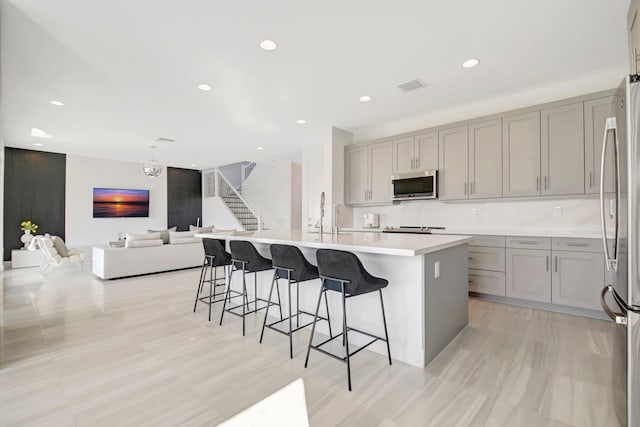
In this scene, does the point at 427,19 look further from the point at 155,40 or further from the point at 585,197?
the point at 585,197

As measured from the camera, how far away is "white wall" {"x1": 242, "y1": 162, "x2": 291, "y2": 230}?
8.80m

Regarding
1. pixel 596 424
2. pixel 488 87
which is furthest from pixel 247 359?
pixel 488 87

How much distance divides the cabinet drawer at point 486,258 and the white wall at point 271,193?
5.71 m

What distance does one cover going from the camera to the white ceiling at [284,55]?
2223mm

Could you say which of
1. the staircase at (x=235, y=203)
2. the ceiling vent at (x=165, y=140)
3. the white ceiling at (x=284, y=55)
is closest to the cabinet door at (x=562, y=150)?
the white ceiling at (x=284, y=55)

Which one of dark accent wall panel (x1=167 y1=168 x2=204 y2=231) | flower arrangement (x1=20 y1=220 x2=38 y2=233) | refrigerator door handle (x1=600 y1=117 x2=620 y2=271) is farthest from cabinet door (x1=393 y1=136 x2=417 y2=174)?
flower arrangement (x1=20 y1=220 x2=38 y2=233)

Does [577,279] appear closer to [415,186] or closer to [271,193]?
[415,186]

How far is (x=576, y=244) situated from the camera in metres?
3.12

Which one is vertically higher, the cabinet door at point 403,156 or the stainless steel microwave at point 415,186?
the cabinet door at point 403,156

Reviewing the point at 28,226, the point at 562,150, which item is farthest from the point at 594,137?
the point at 28,226

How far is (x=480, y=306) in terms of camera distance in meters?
3.54

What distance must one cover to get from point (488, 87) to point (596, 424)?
135 inches

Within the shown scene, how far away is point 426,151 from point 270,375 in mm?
3736

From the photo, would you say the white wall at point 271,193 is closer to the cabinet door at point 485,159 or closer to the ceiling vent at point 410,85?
the ceiling vent at point 410,85
